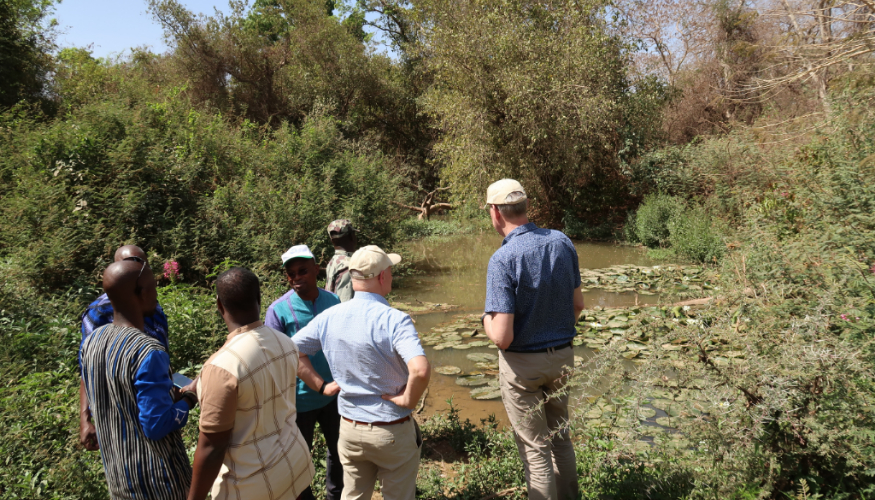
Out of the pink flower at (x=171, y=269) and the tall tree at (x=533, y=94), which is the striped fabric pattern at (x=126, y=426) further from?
the tall tree at (x=533, y=94)

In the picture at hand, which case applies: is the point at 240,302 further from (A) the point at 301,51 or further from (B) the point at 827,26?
(A) the point at 301,51

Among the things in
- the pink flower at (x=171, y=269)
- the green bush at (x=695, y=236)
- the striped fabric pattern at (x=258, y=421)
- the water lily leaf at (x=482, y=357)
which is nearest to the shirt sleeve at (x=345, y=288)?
the striped fabric pattern at (x=258, y=421)

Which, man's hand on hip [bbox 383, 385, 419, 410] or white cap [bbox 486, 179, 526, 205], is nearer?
man's hand on hip [bbox 383, 385, 419, 410]

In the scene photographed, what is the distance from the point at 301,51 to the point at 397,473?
990 inches

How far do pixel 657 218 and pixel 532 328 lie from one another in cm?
1325

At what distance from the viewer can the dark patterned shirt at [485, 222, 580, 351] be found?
2.91 metres

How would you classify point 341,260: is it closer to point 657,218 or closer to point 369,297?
point 369,297

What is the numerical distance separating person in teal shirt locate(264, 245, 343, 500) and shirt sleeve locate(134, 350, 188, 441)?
1.07 metres

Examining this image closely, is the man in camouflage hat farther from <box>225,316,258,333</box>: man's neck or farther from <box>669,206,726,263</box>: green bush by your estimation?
<box>669,206,726,263</box>: green bush

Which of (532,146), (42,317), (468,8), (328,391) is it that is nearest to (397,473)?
(328,391)

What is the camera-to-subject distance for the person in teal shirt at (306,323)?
3.17 metres

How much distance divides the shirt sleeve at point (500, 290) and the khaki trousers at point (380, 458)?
77 centimetres

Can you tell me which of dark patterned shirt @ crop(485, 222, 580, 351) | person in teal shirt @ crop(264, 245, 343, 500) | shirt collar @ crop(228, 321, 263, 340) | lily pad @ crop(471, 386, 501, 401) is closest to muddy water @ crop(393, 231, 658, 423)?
lily pad @ crop(471, 386, 501, 401)

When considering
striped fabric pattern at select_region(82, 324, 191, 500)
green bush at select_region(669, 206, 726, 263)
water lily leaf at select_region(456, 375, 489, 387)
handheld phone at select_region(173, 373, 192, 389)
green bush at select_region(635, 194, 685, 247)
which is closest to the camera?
striped fabric pattern at select_region(82, 324, 191, 500)
